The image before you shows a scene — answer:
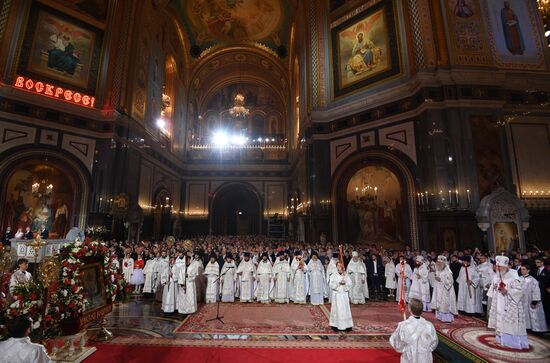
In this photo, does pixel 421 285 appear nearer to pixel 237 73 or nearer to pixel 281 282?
pixel 281 282

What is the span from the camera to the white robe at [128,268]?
10.8m

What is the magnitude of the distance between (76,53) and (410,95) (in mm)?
17199

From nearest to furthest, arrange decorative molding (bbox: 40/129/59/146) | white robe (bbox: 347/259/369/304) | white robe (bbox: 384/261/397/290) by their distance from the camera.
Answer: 1. white robe (bbox: 347/259/369/304)
2. white robe (bbox: 384/261/397/290)
3. decorative molding (bbox: 40/129/59/146)

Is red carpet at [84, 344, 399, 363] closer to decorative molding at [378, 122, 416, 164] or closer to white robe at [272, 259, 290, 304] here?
white robe at [272, 259, 290, 304]

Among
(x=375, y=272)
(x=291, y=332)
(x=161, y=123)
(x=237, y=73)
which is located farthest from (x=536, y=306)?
(x=237, y=73)

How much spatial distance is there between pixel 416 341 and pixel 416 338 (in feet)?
0.12

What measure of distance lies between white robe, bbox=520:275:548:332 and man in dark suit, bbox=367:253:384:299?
14.1 ft

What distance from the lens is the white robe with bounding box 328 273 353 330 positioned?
6574 mm

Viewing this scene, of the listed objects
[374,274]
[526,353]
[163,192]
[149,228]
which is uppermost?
[163,192]

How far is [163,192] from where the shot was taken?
23.0 m

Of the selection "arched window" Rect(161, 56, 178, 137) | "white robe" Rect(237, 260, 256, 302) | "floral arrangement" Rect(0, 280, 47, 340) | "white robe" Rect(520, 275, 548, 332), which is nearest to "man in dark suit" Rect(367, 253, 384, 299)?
"white robe" Rect(237, 260, 256, 302)

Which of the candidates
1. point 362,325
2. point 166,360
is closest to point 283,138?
point 362,325

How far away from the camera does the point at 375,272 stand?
10.5 m

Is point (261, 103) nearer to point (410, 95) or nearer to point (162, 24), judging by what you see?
point (162, 24)
